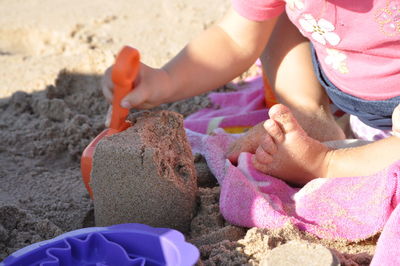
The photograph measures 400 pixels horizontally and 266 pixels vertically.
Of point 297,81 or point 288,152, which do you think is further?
point 297,81

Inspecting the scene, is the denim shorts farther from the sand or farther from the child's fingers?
the child's fingers

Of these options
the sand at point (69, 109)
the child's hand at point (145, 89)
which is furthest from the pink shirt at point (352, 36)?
the sand at point (69, 109)

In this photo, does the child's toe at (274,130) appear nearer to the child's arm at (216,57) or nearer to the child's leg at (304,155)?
the child's leg at (304,155)

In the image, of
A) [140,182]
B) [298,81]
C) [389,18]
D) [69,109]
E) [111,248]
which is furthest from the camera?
[69,109]

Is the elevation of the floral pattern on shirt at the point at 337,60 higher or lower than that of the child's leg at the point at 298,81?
higher

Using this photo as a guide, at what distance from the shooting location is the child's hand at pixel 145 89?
131cm

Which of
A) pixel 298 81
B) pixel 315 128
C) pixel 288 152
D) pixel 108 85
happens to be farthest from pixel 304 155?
pixel 108 85

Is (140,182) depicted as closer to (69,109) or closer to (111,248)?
(111,248)

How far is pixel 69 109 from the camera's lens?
5.95ft

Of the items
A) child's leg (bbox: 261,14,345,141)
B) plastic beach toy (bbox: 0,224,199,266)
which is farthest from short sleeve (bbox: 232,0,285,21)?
plastic beach toy (bbox: 0,224,199,266)

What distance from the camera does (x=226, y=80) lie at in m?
1.60

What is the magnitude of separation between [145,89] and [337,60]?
1.46 feet

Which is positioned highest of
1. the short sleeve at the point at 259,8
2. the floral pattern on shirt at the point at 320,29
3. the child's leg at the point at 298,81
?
the short sleeve at the point at 259,8

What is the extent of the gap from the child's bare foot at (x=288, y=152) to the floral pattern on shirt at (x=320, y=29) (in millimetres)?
208
